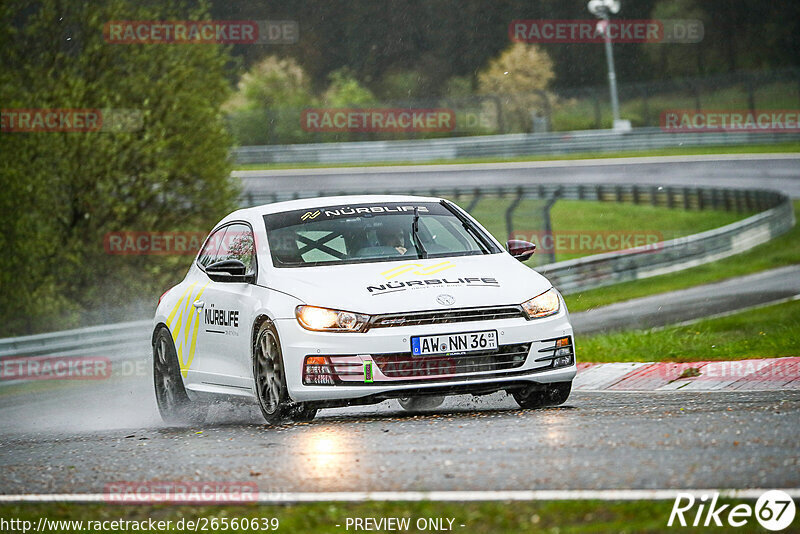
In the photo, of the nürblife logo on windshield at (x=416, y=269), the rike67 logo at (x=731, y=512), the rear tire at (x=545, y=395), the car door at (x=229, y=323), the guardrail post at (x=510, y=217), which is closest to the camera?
the rike67 logo at (x=731, y=512)

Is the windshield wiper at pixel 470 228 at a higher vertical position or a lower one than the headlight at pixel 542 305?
higher

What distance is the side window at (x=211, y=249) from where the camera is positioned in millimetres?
10477

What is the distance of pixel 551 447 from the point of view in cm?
666

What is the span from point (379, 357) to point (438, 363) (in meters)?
0.38

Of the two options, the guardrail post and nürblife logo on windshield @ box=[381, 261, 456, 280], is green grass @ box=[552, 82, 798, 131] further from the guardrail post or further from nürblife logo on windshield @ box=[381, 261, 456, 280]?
nürblife logo on windshield @ box=[381, 261, 456, 280]

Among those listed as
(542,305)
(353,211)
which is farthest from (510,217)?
(542,305)

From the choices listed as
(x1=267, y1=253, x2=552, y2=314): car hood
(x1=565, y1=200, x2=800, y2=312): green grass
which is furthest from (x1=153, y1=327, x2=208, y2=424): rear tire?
(x1=565, y1=200, x2=800, y2=312): green grass

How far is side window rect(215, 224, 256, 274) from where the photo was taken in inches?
381

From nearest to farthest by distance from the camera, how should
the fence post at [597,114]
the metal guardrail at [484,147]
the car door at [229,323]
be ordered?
1. the car door at [229,323]
2. the metal guardrail at [484,147]
3. the fence post at [597,114]

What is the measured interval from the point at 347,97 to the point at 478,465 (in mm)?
58035

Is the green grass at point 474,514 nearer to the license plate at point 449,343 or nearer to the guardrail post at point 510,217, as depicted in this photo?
the license plate at point 449,343

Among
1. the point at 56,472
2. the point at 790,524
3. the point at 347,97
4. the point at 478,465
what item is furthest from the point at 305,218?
the point at 347,97

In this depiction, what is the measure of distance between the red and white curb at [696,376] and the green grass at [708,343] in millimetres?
635

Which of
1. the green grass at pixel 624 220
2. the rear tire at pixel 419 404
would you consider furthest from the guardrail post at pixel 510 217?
the rear tire at pixel 419 404
